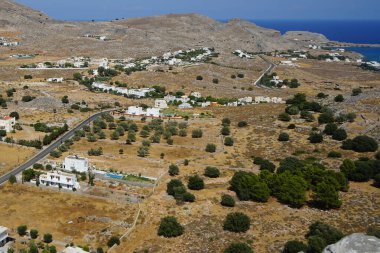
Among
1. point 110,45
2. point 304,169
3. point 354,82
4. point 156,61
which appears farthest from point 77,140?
point 110,45

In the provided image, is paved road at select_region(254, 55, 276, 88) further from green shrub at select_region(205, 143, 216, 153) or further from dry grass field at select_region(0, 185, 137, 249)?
dry grass field at select_region(0, 185, 137, 249)

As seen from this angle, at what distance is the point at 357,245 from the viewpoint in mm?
23422

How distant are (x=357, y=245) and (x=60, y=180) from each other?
30.0m

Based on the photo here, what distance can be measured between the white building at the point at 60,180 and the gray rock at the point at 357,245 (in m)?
27.5

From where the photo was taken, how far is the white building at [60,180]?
143 ft

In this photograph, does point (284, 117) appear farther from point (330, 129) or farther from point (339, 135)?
point (339, 135)

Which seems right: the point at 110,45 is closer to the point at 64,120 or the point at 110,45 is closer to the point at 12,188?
the point at 64,120

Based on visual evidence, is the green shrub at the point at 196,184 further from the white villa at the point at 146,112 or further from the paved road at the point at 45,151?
the white villa at the point at 146,112

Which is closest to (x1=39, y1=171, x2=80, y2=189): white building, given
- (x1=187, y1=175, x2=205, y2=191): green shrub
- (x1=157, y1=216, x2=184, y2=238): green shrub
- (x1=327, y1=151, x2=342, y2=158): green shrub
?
(x1=187, y1=175, x2=205, y2=191): green shrub

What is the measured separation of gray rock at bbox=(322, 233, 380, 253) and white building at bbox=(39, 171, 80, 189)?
2751 centimetres

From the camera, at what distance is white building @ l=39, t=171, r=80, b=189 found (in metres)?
43.7

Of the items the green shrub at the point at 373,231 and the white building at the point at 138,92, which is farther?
the white building at the point at 138,92

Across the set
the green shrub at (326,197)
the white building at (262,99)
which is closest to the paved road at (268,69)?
the white building at (262,99)

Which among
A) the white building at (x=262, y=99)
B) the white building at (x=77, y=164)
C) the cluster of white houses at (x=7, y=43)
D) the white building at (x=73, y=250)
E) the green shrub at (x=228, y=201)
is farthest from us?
the cluster of white houses at (x=7, y=43)
